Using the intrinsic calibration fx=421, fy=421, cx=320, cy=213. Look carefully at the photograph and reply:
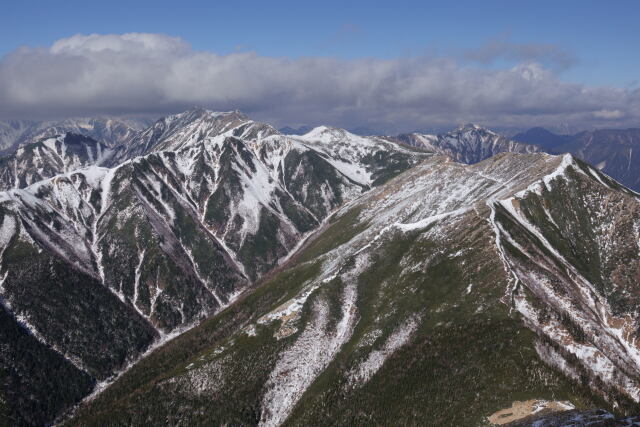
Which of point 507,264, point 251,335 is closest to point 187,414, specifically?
point 251,335

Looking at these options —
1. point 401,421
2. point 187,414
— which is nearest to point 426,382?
point 401,421

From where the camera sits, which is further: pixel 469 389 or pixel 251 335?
pixel 251 335

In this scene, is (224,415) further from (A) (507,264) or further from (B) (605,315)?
(B) (605,315)

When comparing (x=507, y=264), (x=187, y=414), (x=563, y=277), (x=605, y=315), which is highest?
(x=507, y=264)

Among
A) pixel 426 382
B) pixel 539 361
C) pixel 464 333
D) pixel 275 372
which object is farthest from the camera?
pixel 275 372

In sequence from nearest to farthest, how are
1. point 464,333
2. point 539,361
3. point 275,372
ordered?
point 539,361 < point 464,333 < point 275,372

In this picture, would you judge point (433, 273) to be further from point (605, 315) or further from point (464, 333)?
point (605, 315)

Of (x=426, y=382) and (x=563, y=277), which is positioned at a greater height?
(x=563, y=277)

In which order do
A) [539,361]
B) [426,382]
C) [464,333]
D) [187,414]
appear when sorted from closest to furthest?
[539,361], [426,382], [464,333], [187,414]

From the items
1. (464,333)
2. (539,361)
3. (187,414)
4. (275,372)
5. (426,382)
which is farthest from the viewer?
(275,372)
